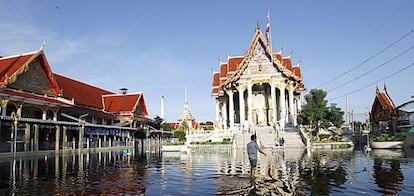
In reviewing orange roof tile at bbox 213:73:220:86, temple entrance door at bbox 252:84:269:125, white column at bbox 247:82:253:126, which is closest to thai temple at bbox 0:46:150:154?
orange roof tile at bbox 213:73:220:86

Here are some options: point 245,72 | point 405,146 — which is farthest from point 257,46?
point 405,146

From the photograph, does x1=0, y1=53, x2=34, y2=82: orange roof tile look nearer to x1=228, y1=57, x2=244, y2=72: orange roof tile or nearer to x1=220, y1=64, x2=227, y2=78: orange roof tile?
x1=220, y1=64, x2=227, y2=78: orange roof tile

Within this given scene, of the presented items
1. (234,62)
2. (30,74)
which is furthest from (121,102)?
(30,74)

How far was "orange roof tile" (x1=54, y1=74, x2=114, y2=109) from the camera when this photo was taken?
155ft

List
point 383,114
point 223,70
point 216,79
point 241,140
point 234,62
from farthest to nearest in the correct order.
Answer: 1. point 216,79
2. point 223,70
3. point 234,62
4. point 383,114
5. point 241,140

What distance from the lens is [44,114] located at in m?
35.3

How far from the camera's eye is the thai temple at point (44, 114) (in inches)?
1200

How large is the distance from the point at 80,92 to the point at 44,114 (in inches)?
637

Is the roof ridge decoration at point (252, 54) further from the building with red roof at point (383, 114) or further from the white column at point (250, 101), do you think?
the building with red roof at point (383, 114)

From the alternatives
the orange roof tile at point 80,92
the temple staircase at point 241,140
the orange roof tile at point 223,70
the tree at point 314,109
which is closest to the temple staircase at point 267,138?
the temple staircase at point 241,140

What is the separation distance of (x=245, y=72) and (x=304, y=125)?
985 cm

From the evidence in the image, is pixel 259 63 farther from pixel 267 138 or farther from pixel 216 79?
pixel 216 79

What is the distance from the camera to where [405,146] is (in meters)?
33.1

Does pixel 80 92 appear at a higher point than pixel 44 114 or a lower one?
higher
